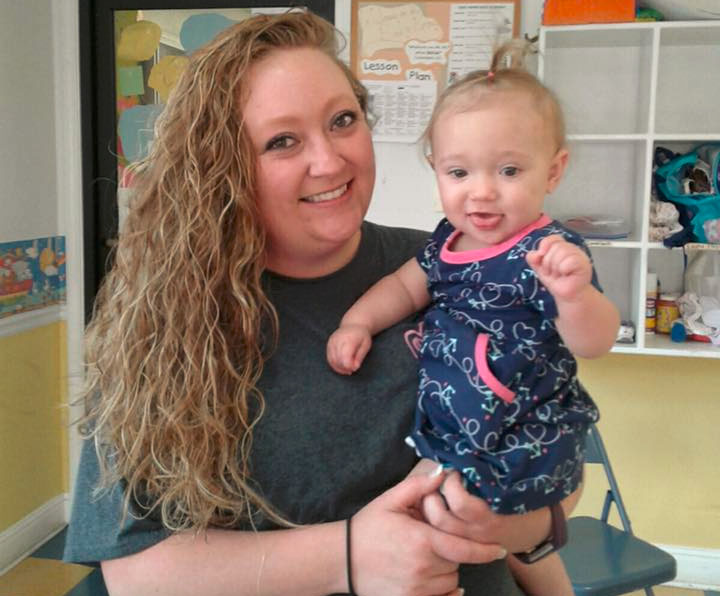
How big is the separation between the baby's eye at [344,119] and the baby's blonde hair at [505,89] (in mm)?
124

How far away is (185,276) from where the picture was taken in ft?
3.68

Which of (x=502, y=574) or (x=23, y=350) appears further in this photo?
(x=23, y=350)

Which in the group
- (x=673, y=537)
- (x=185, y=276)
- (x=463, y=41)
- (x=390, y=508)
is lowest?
(x=673, y=537)

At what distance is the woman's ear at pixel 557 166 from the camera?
112cm

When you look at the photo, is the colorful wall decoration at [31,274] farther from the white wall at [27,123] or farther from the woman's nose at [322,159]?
the woman's nose at [322,159]

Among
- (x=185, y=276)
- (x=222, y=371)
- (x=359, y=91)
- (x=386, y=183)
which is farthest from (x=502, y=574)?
(x=386, y=183)

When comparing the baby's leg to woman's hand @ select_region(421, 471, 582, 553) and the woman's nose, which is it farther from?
the woman's nose

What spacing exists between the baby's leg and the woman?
0.16m

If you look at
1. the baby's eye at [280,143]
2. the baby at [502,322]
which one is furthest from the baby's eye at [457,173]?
the baby's eye at [280,143]

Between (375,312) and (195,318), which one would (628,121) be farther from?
(195,318)

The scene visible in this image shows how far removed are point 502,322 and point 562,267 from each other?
165 mm

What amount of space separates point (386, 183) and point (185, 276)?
87.6 inches

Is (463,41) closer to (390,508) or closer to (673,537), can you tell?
(673,537)

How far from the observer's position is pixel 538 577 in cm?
134
